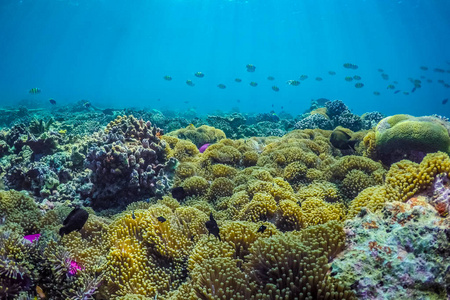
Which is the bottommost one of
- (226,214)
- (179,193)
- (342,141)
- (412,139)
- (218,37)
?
(226,214)

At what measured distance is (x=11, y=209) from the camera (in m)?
3.47

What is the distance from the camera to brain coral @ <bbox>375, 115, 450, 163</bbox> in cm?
425

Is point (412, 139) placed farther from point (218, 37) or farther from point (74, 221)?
point (218, 37)

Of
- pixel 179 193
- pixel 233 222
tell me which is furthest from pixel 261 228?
pixel 179 193

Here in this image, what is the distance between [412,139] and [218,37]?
115 metres

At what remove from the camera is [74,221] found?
9.81ft

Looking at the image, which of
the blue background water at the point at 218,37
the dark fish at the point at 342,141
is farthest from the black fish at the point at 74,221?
the blue background water at the point at 218,37

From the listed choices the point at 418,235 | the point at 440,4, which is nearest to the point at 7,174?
the point at 418,235

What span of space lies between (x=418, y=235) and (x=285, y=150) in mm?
3185

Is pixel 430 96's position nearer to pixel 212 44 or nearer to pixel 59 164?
pixel 212 44

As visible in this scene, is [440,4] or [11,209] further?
[440,4]

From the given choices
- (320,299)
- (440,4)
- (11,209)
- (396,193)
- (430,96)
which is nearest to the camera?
(320,299)

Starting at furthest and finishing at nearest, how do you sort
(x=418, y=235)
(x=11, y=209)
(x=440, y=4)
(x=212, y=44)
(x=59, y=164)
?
(x=212, y=44), (x=440, y=4), (x=59, y=164), (x=11, y=209), (x=418, y=235)

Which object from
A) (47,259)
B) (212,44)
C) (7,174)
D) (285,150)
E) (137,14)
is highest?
(212,44)
